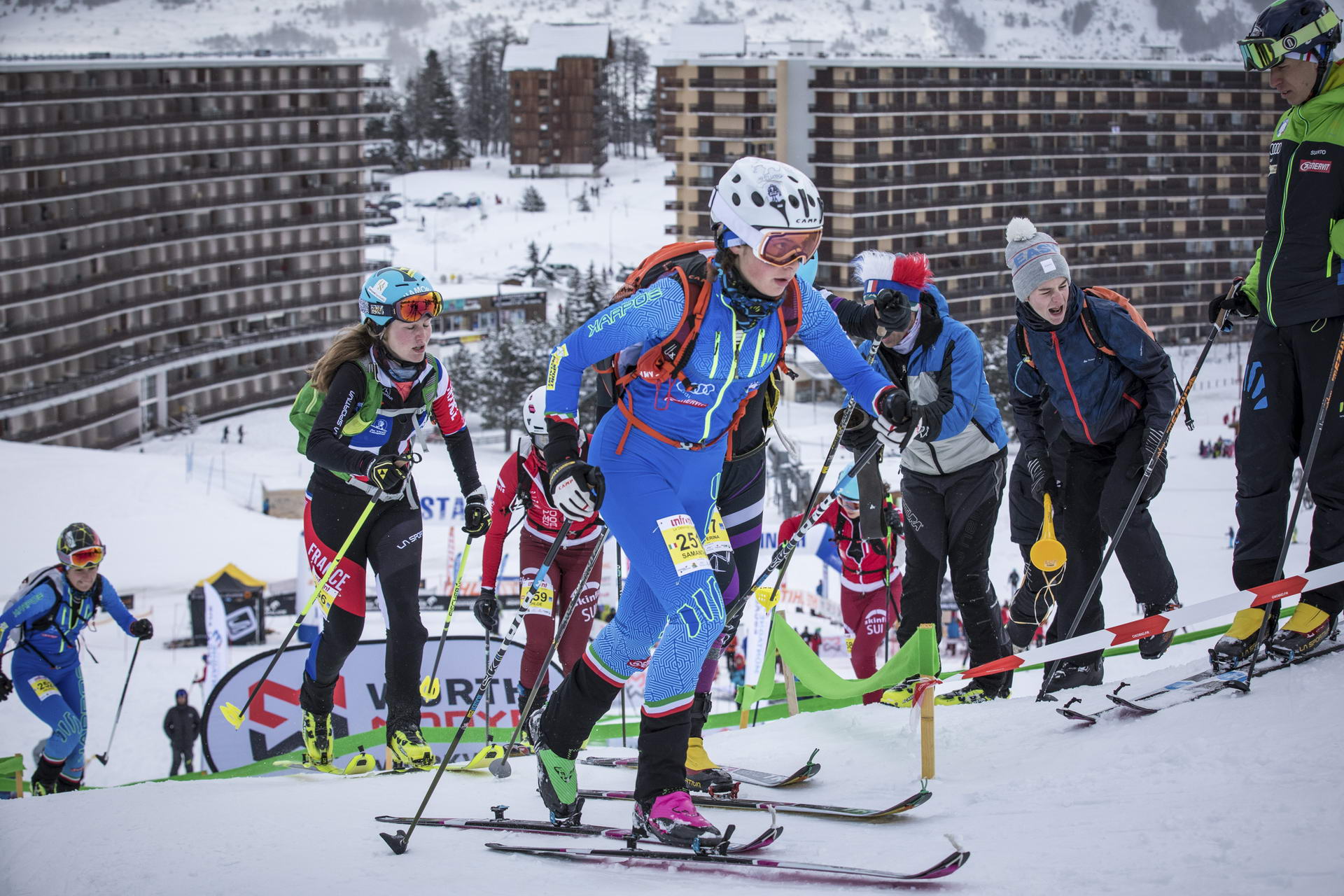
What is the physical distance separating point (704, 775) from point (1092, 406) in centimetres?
232

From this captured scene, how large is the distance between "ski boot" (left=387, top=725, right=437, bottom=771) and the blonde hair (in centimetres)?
176

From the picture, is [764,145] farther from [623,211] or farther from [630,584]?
[630,584]

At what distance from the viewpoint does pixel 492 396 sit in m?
47.2

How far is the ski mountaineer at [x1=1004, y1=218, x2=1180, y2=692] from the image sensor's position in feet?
16.4

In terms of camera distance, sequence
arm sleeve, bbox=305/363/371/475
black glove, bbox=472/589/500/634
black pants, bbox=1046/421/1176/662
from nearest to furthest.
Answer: black pants, bbox=1046/421/1176/662 < arm sleeve, bbox=305/363/371/475 < black glove, bbox=472/589/500/634

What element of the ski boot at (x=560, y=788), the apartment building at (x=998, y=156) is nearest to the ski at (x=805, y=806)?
the ski boot at (x=560, y=788)

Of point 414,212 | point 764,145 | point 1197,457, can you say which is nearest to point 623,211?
point 414,212

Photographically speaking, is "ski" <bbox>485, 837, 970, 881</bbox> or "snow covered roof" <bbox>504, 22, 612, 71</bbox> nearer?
"ski" <bbox>485, 837, 970, 881</bbox>

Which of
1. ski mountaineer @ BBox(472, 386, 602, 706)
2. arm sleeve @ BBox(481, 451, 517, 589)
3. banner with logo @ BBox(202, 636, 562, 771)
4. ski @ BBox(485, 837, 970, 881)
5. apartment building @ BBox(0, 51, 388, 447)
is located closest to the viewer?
ski @ BBox(485, 837, 970, 881)

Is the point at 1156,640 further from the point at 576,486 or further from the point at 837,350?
the point at 576,486

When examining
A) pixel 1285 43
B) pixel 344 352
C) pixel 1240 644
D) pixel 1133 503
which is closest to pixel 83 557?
pixel 344 352

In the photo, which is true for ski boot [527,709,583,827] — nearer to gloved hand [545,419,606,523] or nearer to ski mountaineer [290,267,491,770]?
gloved hand [545,419,606,523]

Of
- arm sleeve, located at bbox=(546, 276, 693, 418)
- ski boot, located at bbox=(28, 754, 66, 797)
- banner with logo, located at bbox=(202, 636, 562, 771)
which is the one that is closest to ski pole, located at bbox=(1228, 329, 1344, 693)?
arm sleeve, located at bbox=(546, 276, 693, 418)

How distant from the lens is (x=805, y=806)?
13.4ft
